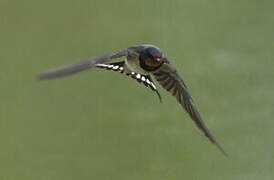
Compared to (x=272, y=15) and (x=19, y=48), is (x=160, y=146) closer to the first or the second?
(x=19, y=48)

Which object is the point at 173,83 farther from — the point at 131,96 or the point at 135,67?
the point at 131,96

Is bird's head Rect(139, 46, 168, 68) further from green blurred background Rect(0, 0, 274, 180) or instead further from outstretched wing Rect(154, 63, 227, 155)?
green blurred background Rect(0, 0, 274, 180)

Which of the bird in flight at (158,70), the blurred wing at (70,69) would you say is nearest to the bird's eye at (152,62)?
the bird in flight at (158,70)

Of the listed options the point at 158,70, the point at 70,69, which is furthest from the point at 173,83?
the point at 70,69

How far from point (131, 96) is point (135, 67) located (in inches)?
39.4

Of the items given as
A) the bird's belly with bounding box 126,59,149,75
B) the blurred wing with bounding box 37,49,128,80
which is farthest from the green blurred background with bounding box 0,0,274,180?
the blurred wing with bounding box 37,49,128,80

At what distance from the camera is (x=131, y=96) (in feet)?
8.13

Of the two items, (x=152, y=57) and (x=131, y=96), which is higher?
(x=131, y=96)

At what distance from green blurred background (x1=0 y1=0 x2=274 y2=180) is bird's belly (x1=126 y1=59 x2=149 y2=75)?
75cm

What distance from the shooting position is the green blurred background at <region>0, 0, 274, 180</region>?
221 cm

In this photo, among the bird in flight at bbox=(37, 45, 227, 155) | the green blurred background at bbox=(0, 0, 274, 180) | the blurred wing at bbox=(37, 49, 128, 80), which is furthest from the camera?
the green blurred background at bbox=(0, 0, 274, 180)

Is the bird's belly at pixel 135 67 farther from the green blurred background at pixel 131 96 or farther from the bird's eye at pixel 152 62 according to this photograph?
the green blurred background at pixel 131 96

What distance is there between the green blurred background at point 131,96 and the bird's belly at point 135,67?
0.75 m

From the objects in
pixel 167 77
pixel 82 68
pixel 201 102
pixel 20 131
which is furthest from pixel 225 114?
pixel 82 68
